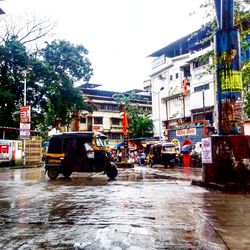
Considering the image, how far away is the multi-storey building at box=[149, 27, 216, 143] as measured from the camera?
3462cm

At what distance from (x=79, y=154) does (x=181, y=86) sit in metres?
26.7

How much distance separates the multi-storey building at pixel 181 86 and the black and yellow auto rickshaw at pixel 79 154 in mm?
21088

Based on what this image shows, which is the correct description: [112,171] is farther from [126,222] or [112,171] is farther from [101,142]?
[126,222]

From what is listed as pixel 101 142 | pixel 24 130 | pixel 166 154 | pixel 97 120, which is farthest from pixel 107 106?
pixel 101 142

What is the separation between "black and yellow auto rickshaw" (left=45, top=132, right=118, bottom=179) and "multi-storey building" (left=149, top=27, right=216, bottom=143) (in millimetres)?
21088

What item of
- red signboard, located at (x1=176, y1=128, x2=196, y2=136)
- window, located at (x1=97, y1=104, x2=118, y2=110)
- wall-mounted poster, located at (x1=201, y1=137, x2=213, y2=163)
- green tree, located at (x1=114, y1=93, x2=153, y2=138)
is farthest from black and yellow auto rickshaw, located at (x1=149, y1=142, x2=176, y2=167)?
window, located at (x1=97, y1=104, x2=118, y2=110)

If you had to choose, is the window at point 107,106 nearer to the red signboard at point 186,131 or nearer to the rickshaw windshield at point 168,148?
the red signboard at point 186,131

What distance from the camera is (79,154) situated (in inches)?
573

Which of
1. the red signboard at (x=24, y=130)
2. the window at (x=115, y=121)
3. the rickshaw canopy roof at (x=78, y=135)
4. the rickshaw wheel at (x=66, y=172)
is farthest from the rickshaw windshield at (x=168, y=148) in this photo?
the window at (x=115, y=121)

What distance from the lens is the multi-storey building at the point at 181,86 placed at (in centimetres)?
3462

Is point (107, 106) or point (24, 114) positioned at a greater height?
point (107, 106)

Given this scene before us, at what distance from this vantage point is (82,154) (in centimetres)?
1449

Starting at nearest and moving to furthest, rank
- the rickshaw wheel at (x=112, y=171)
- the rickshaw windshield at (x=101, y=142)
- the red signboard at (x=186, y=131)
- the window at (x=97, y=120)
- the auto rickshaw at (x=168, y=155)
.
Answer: the rickshaw wheel at (x=112, y=171)
the rickshaw windshield at (x=101, y=142)
the auto rickshaw at (x=168, y=155)
the red signboard at (x=186, y=131)
the window at (x=97, y=120)

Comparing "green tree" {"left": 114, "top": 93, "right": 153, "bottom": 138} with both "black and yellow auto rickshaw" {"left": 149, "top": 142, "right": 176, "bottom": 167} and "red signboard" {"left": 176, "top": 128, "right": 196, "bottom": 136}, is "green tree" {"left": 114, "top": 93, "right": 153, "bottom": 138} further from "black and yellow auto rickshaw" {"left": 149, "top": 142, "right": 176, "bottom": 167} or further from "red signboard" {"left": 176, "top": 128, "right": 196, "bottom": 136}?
"black and yellow auto rickshaw" {"left": 149, "top": 142, "right": 176, "bottom": 167}
